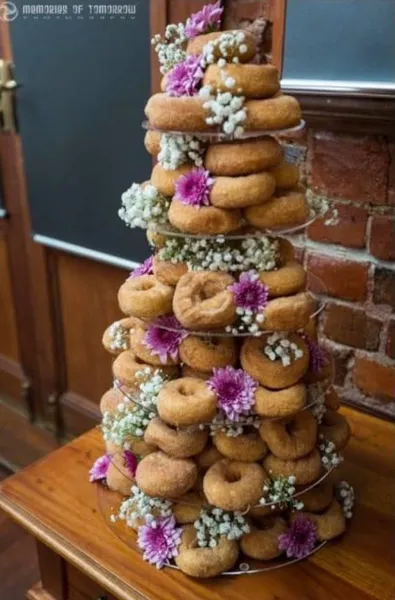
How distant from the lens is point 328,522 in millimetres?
868

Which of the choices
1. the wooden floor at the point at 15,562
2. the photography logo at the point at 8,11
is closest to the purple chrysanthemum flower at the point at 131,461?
the wooden floor at the point at 15,562

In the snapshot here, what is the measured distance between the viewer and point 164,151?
0.76 metres

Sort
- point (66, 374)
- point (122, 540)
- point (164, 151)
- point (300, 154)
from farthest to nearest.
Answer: point (66, 374) → point (300, 154) → point (122, 540) → point (164, 151)

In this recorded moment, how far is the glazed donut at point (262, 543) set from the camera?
83 centimetres

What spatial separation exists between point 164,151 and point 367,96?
1.23ft

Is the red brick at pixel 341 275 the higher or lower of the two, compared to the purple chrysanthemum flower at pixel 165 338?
lower

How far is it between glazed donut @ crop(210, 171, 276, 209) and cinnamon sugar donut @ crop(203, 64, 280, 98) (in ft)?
0.30

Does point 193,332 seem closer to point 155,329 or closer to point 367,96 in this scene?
point 155,329

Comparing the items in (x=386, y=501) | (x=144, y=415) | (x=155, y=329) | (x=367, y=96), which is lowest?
(x=386, y=501)

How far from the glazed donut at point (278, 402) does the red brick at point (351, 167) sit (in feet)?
1.46

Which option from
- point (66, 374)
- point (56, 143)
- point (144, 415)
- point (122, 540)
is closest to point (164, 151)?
point (144, 415)

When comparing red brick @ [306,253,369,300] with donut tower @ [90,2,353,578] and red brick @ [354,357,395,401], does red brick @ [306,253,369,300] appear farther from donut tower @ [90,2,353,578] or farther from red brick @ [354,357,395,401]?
donut tower @ [90,2,353,578]

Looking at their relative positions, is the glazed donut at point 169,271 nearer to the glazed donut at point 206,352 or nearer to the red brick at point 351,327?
the glazed donut at point 206,352

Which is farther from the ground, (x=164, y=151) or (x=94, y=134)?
(x=164, y=151)
